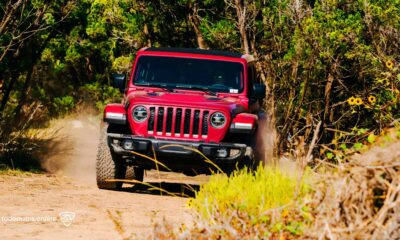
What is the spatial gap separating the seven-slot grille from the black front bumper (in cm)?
17

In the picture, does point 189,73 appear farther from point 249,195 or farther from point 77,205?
point 249,195

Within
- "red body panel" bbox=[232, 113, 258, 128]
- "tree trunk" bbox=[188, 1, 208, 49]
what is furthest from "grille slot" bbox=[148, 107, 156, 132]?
"tree trunk" bbox=[188, 1, 208, 49]

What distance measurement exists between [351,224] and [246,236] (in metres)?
0.93

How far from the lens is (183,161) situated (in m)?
11.2

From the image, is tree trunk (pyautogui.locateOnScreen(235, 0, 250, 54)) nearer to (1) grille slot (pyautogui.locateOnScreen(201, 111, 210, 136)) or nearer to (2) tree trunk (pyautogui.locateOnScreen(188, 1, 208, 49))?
(2) tree trunk (pyautogui.locateOnScreen(188, 1, 208, 49))

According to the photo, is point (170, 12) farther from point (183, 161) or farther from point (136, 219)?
point (136, 219)

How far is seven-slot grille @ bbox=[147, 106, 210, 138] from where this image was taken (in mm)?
11164

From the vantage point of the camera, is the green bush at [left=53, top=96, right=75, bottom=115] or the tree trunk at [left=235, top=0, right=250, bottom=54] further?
the green bush at [left=53, top=96, right=75, bottom=115]

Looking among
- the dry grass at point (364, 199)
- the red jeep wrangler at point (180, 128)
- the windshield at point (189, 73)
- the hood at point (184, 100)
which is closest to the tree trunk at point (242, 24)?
the windshield at point (189, 73)

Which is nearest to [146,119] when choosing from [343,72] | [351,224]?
[351,224]

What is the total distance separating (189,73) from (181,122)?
143 cm

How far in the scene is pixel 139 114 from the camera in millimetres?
11312

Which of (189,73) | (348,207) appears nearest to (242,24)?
(189,73)

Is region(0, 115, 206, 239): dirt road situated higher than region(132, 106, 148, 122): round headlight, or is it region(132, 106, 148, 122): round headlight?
region(132, 106, 148, 122): round headlight
